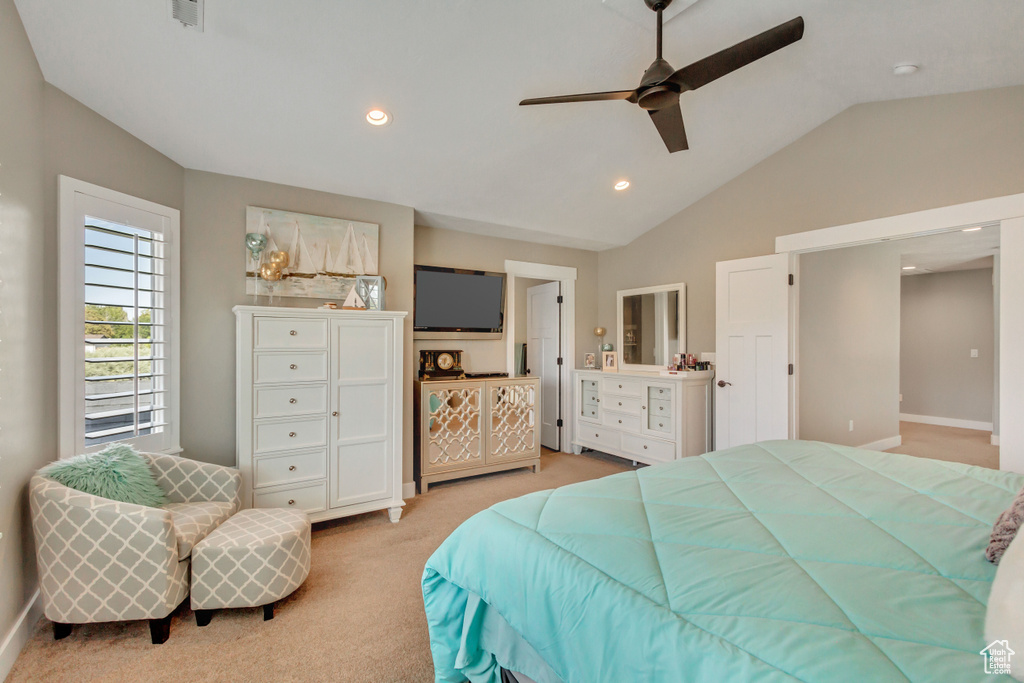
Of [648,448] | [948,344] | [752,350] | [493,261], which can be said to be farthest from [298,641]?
[948,344]

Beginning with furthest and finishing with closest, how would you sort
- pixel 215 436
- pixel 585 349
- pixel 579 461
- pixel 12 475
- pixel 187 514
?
pixel 585 349 → pixel 579 461 → pixel 215 436 → pixel 187 514 → pixel 12 475

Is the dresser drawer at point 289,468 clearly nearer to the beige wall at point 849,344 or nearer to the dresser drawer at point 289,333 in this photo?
the dresser drawer at point 289,333

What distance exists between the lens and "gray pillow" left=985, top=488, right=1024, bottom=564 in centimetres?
101

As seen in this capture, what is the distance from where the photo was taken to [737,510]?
4.54 ft

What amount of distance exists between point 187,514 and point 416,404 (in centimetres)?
186

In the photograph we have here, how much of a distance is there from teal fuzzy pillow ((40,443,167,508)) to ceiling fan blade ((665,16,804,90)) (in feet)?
9.76

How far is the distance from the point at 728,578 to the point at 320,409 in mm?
2573

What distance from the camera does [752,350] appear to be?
367 centimetres

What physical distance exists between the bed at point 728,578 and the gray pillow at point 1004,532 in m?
0.04

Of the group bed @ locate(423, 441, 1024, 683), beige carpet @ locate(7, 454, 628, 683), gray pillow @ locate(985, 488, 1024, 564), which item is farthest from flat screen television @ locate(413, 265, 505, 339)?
gray pillow @ locate(985, 488, 1024, 564)

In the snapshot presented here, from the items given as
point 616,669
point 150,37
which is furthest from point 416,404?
point 616,669

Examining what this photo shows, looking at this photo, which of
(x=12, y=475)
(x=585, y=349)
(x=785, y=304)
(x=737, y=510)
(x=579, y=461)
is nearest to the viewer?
(x=737, y=510)

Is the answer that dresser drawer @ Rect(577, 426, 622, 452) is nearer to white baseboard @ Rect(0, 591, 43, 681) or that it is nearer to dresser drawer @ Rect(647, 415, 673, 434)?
dresser drawer @ Rect(647, 415, 673, 434)

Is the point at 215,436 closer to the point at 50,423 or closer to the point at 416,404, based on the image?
the point at 50,423
